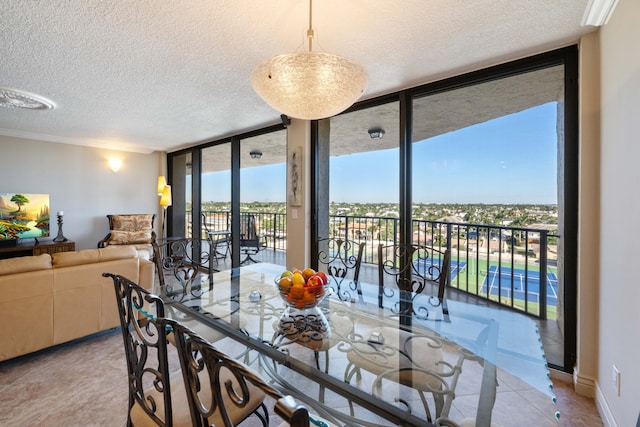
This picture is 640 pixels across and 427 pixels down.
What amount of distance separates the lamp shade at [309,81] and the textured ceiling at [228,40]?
45cm

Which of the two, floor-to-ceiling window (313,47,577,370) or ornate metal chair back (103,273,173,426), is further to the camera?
floor-to-ceiling window (313,47,577,370)

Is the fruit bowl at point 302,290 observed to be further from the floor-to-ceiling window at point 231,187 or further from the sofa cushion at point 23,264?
the floor-to-ceiling window at point 231,187

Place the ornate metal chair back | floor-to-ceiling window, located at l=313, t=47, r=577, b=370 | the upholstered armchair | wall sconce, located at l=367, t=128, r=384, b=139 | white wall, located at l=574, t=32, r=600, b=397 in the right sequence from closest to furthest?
the ornate metal chair back → white wall, located at l=574, t=32, r=600, b=397 → floor-to-ceiling window, located at l=313, t=47, r=577, b=370 → wall sconce, located at l=367, t=128, r=384, b=139 → the upholstered armchair

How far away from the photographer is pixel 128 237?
5.14 metres

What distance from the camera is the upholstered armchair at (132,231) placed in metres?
4.97

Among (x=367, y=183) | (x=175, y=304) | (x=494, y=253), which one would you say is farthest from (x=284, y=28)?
(x=494, y=253)

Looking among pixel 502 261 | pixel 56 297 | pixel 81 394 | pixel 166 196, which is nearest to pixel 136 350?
pixel 81 394

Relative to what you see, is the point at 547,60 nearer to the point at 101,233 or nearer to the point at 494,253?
the point at 494,253

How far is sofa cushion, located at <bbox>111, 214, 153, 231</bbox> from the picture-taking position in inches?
204

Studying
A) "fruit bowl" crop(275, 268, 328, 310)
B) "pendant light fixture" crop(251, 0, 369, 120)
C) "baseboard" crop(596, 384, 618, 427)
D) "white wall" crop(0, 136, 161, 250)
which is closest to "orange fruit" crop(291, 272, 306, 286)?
"fruit bowl" crop(275, 268, 328, 310)

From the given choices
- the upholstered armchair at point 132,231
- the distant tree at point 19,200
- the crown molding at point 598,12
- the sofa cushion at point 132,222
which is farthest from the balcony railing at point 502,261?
the distant tree at point 19,200

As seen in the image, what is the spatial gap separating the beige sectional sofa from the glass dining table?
3.02 feet

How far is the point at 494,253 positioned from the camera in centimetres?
314

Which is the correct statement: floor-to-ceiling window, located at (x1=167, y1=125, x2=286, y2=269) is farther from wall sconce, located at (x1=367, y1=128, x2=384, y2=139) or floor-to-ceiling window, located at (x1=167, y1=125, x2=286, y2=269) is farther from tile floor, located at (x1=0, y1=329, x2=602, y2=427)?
tile floor, located at (x1=0, y1=329, x2=602, y2=427)
